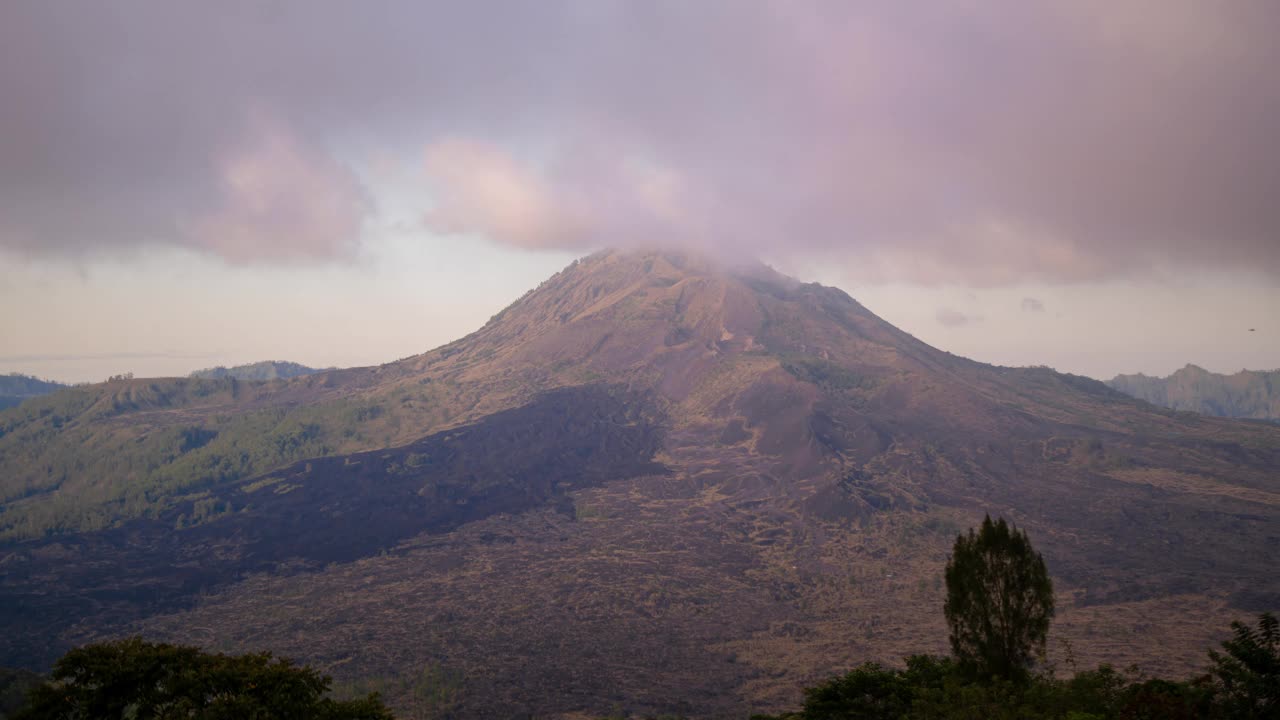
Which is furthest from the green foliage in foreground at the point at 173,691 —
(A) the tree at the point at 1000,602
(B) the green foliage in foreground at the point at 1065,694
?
(A) the tree at the point at 1000,602

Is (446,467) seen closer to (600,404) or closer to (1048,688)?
(600,404)

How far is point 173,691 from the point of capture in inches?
944

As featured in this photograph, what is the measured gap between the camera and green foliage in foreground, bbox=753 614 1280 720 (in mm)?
23906

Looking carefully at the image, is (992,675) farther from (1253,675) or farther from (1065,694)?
(1253,675)

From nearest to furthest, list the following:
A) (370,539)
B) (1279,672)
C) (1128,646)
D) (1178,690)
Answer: (1279,672) < (1178,690) < (1128,646) < (370,539)

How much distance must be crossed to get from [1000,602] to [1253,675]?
353 inches

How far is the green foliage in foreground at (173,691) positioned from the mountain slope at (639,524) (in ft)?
140

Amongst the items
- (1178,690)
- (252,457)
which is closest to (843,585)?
(1178,690)

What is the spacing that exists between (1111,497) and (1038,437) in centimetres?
3029

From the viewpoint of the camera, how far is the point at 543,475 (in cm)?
14738

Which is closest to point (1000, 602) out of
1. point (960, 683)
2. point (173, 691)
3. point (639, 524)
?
point (960, 683)

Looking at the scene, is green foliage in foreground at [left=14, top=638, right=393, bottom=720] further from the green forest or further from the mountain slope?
the mountain slope

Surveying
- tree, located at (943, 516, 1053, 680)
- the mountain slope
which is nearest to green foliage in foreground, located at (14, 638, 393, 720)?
tree, located at (943, 516, 1053, 680)

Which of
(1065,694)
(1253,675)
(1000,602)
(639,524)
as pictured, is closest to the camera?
(1253,675)
